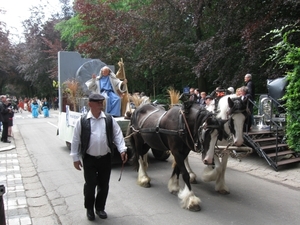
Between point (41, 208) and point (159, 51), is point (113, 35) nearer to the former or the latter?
point (159, 51)

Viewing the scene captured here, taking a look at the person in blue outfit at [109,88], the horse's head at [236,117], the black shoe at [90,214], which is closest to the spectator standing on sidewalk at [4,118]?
the person in blue outfit at [109,88]

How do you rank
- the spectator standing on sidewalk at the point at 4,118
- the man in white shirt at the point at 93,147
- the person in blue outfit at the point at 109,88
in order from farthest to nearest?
the spectator standing on sidewalk at the point at 4,118
the person in blue outfit at the point at 109,88
the man in white shirt at the point at 93,147

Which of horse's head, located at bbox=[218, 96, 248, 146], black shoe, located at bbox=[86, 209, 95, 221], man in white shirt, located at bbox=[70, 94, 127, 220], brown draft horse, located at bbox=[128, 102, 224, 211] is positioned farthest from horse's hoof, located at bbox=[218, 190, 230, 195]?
black shoe, located at bbox=[86, 209, 95, 221]

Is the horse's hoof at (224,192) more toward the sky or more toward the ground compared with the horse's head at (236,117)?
more toward the ground

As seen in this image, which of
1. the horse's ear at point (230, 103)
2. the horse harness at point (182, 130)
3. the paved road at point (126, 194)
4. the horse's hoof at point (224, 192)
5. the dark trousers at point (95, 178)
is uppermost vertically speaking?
the horse's ear at point (230, 103)

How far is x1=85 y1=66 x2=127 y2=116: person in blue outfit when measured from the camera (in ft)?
26.2

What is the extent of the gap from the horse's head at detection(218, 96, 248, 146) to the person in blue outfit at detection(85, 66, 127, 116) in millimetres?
4206

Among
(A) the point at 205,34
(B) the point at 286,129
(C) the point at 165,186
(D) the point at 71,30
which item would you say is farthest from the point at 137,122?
(D) the point at 71,30

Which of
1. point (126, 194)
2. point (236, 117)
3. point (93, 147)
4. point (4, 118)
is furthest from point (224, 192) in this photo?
point (4, 118)

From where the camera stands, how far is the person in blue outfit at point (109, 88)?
26.2ft

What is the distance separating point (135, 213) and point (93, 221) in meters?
0.64

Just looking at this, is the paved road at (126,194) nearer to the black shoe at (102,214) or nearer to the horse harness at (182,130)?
the black shoe at (102,214)

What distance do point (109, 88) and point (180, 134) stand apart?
13.3 ft

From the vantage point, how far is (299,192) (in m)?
5.25
